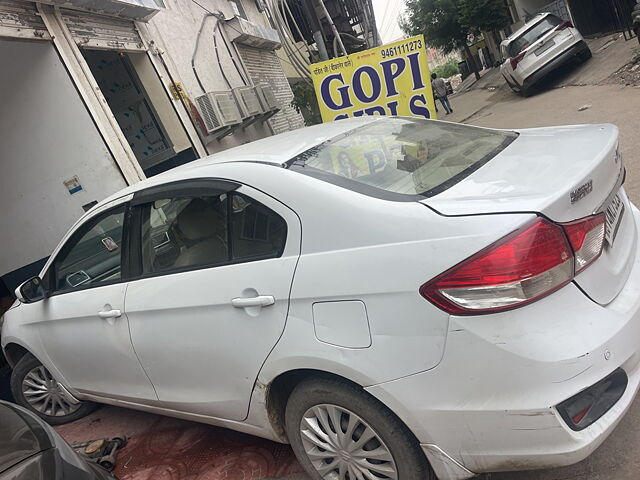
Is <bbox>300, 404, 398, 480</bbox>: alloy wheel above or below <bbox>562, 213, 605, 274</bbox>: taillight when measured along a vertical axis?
below

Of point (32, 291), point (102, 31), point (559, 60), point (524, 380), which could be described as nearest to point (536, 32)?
point (559, 60)

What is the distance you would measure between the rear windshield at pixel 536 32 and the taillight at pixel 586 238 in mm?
12408

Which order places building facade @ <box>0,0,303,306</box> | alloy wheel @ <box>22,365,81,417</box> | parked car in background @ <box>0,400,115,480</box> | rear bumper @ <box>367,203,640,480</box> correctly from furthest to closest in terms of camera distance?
1. building facade @ <box>0,0,303,306</box>
2. alloy wheel @ <box>22,365,81,417</box>
3. parked car in background @ <box>0,400,115,480</box>
4. rear bumper @ <box>367,203,640,480</box>

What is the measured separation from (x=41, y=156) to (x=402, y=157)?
6026 mm

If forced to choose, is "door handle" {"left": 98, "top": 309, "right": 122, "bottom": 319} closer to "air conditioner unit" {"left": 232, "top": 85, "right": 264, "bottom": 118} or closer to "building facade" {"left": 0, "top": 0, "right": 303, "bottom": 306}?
"building facade" {"left": 0, "top": 0, "right": 303, "bottom": 306}

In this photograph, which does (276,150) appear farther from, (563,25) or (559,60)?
(563,25)

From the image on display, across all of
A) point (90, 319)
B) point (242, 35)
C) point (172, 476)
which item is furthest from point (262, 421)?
point (242, 35)

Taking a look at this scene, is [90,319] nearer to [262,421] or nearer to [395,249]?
[262,421]

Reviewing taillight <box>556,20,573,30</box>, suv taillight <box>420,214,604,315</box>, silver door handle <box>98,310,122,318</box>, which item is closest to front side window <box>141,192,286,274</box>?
silver door handle <box>98,310,122,318</box>

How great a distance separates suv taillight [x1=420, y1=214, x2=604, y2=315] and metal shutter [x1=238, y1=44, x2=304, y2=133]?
484 inches

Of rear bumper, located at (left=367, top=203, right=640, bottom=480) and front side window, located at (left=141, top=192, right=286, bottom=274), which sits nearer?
rear bumper, located at (left=367, top=203, right=640, bottom=480)

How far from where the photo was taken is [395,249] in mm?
1729

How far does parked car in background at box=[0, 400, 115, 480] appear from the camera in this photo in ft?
5.84

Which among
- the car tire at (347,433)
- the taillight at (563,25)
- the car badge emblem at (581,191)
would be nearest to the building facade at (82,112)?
the car tire at (347,433)
